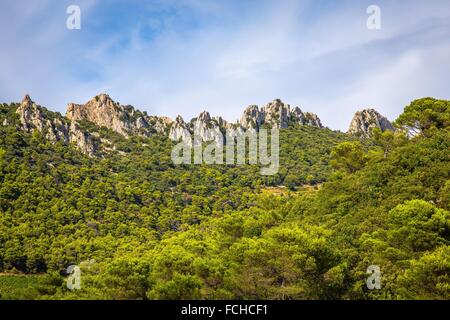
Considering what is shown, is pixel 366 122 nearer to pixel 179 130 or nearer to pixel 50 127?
pixel 179 130

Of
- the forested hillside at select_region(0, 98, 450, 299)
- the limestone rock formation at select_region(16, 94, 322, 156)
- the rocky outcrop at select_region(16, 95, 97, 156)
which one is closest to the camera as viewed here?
the forested hillside at select_region(0, 98, 450, 299)

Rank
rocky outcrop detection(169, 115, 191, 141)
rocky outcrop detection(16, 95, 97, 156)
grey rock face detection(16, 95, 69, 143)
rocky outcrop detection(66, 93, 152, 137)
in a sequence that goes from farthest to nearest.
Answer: rocky outcrop detection(66, 93, 152, 137) < rocky outcrop detection(169, 115, 191, 141) < rocky outcrop detection(16, 95, 97, 156) < grey rock face detection(16, 95, 69, 143)

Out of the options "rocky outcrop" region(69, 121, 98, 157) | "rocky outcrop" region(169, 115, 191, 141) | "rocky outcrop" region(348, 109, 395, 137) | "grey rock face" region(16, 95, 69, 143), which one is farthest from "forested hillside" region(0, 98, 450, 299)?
"rocky outcrop" region(348, 109, 395, 137)

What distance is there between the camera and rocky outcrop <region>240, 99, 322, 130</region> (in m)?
136

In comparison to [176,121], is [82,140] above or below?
below

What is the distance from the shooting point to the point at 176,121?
145 metres

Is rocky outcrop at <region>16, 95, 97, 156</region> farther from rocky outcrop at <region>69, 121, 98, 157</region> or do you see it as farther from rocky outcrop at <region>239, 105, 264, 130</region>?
rocky outcrop at <region>239, 105, 264, 130</region>

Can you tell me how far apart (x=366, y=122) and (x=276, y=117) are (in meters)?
29.5

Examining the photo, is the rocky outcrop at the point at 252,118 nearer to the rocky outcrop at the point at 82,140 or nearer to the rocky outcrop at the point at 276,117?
the rocky outcrop at the point at 276,117

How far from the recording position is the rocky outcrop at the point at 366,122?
465ft

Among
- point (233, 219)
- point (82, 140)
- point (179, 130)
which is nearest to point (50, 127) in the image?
point (82, 140)

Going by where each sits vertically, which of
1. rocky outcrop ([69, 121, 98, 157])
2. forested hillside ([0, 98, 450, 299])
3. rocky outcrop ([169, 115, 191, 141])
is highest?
rocky outcrop ([169, 115, 191, 141])

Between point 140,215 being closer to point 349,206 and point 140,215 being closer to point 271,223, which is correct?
point 271,223
